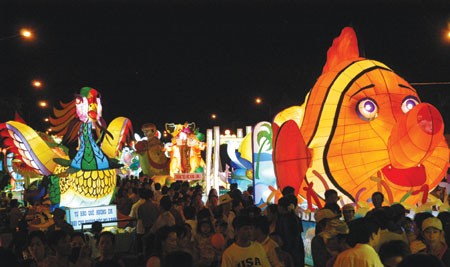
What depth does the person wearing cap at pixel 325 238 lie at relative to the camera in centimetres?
591

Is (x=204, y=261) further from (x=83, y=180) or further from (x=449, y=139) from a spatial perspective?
(x=449, y=139)

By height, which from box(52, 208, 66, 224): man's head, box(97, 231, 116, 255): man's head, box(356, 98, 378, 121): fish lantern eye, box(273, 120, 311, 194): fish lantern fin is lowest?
box(97, 231, 116, 255): man's head

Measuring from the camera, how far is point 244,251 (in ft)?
16.5

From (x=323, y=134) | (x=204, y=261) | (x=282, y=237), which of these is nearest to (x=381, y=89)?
(x=323, y=134)

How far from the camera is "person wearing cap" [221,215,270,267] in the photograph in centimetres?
497

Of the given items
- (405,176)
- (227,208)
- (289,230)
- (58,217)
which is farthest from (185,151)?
(289,230)

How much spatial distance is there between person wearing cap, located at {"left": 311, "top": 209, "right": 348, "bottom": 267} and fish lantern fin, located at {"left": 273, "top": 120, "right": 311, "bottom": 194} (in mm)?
4217

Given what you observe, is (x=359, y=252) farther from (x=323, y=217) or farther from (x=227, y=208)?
(x=227, y=208)

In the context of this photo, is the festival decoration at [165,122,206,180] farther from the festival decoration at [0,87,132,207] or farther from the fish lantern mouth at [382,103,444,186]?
the fish lantern mouth at [382,103,444,186]

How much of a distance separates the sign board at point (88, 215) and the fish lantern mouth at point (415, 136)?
552 cm

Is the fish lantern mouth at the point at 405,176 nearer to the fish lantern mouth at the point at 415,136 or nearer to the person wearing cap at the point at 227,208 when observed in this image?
the fish lantern mouth at the point at 415,136

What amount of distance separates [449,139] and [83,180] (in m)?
13.6

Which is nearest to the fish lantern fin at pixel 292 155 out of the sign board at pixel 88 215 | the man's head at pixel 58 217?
the sign board at pixel 88 215

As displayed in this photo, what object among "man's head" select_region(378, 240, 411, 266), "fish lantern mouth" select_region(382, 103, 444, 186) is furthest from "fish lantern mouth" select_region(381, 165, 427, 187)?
"man's head" select_region(378, 240, 411, 266)
